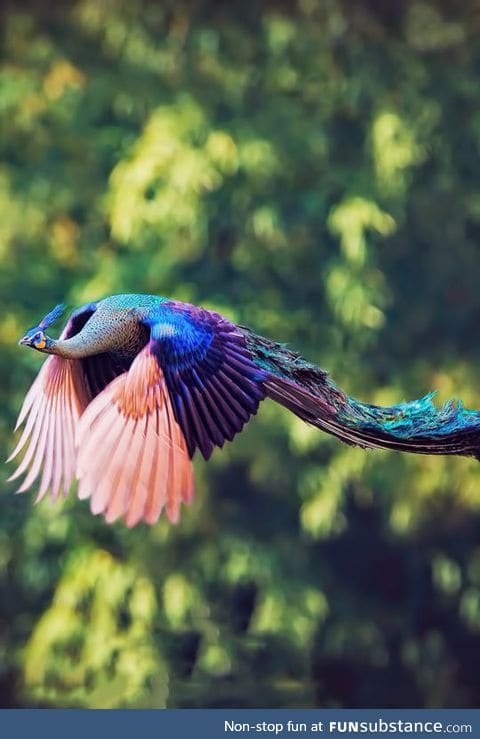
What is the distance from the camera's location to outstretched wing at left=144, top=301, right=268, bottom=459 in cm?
351

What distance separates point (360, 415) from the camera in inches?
147

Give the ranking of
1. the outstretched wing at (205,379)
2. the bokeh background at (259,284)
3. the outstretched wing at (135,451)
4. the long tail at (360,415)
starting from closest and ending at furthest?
1. the outstretched wing at (135,451)
2. the outstretched wing at (205,379)
3. the long tail at (360,415)
4. the bokeh background at (259,284)

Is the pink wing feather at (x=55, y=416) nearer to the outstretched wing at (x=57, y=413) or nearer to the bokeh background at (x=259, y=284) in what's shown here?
the outstretched wing at (x=57, y=413)

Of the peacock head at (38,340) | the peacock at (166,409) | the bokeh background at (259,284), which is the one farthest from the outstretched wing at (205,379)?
the bokeh background at (259,284)

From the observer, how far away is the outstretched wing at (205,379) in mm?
3508

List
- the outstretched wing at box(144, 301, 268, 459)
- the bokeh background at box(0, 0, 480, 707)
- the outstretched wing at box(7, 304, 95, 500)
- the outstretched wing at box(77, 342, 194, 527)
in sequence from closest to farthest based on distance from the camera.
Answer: the outstretched wing at box(77, 342, 194, 527) → the outstretched wing at box(144, 301, 268, 459) → the outstretched wing at box(7, 304, 95, 500) → the bokeh background at box(0, 0, 480, 707)

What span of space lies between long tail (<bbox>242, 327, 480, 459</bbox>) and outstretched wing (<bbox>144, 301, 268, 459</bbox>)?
0.09m

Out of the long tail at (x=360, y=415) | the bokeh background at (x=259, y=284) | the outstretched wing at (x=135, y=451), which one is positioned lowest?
the outstretched wing at (x=135, y=451)

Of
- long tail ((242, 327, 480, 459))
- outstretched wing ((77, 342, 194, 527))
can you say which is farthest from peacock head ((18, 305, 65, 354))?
long tail ((242, 327, 480, 459))

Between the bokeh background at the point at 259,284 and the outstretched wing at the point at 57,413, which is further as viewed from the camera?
the bokeh background at the point at 259,284

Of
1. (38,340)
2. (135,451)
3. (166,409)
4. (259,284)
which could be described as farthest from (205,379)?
(259,284)

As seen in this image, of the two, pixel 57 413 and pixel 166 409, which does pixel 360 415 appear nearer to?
pixel 166 409

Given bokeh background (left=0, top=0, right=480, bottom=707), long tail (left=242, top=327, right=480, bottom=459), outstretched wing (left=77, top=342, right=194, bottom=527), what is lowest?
outstretched wing (left=77, top=342, right=194, bottom=527)

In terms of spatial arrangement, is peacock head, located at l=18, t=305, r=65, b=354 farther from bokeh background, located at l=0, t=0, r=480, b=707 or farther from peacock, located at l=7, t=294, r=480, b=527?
bokeh background, located at l=0, t=0, r=480, b=707
